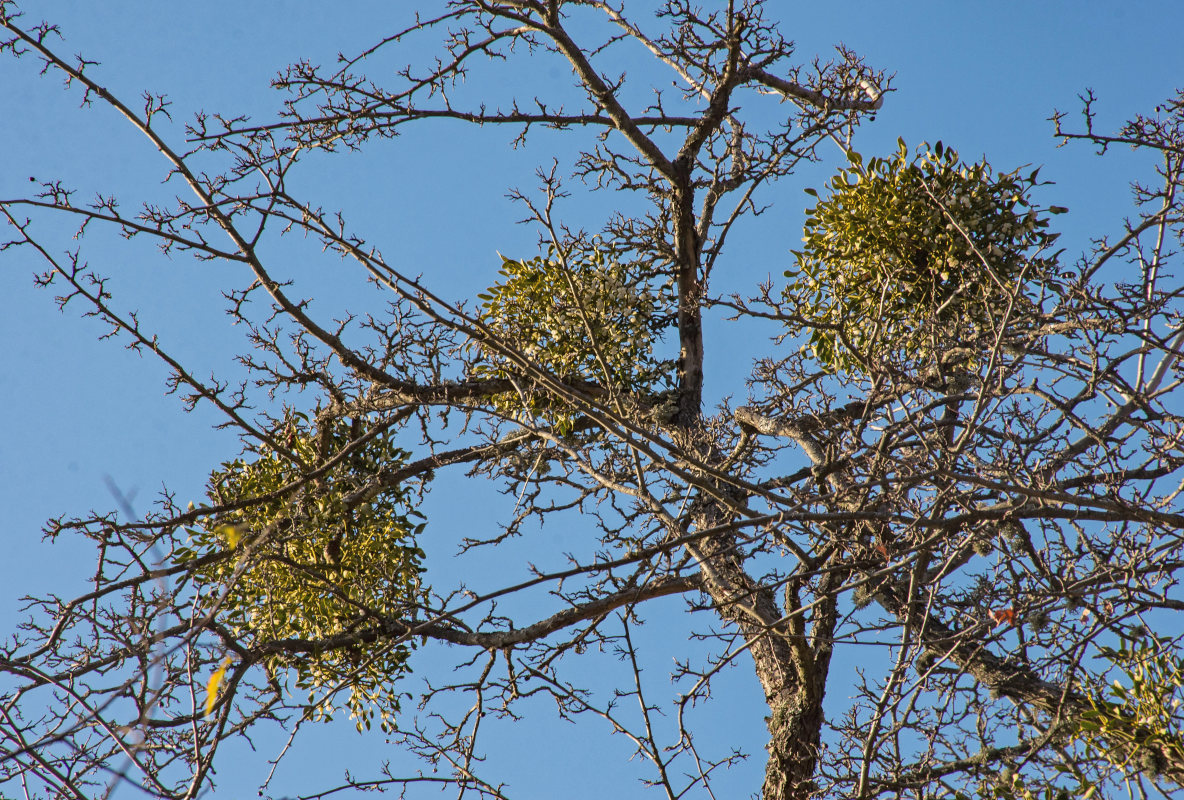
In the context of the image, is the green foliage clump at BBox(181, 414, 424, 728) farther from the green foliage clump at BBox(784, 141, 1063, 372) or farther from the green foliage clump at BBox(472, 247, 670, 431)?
the green foliage clump at BBox(784, 141, 1063, 372)

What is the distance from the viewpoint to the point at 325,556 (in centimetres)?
375

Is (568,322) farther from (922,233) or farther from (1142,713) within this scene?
(1142,713)

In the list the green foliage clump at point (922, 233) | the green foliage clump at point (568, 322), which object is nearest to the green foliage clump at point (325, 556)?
the green foliage clump at point (568, 322)

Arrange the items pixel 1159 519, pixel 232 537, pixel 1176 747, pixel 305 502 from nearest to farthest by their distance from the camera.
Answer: pixel 232 537 → pixel 1159 519 → pixel 1176 747 → pixel 305 502

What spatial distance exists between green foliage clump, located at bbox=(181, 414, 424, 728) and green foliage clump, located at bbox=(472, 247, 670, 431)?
0.63 meters

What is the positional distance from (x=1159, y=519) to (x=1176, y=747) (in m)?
0.69

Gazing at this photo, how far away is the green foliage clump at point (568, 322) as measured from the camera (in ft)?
11.7

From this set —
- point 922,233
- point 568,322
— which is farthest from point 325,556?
point 922,233

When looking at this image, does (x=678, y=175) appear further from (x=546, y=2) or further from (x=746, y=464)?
(x=746, y=464)

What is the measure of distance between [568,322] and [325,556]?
50.0 inches

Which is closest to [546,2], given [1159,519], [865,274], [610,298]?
[610,298]

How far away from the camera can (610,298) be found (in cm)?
371

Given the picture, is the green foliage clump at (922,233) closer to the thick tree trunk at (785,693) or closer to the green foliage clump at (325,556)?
the thick tree trunk at (785,693)

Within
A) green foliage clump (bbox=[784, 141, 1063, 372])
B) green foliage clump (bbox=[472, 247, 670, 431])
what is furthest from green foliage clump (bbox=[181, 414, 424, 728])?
green foliage clump (bbox=[784, 141, 1063, 372])
